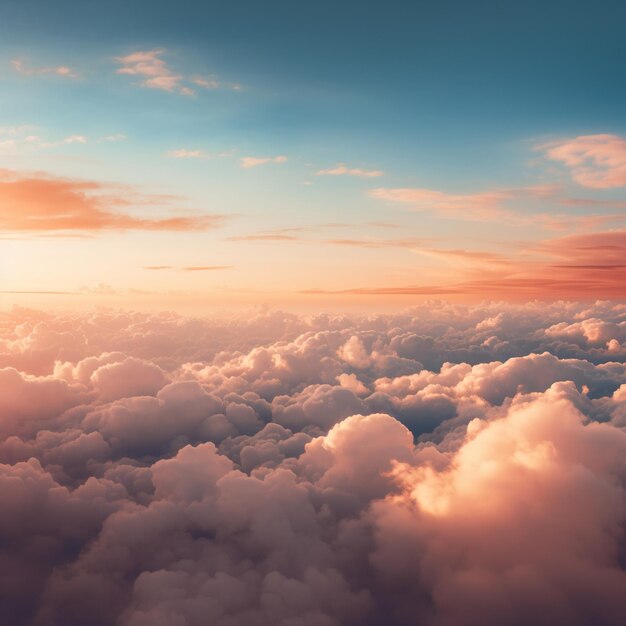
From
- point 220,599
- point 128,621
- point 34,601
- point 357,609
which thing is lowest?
point 34,601

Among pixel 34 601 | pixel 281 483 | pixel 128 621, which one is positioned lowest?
pixel 34 601

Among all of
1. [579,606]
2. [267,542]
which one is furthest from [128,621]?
[579,606]

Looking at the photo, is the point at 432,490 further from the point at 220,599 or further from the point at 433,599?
the point at 220,599

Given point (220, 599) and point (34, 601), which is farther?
point (34, 601)

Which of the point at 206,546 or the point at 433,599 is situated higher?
the point at 206,546

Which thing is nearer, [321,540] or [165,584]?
[165,584]

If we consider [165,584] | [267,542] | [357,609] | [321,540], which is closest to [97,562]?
[165,584]

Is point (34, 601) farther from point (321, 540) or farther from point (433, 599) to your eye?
point (433, 599)

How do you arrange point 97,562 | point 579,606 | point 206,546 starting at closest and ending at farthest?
1. point 579,606
2. point 206,546
3. point 97,562

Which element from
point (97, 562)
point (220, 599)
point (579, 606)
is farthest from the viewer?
point (97, 562)
